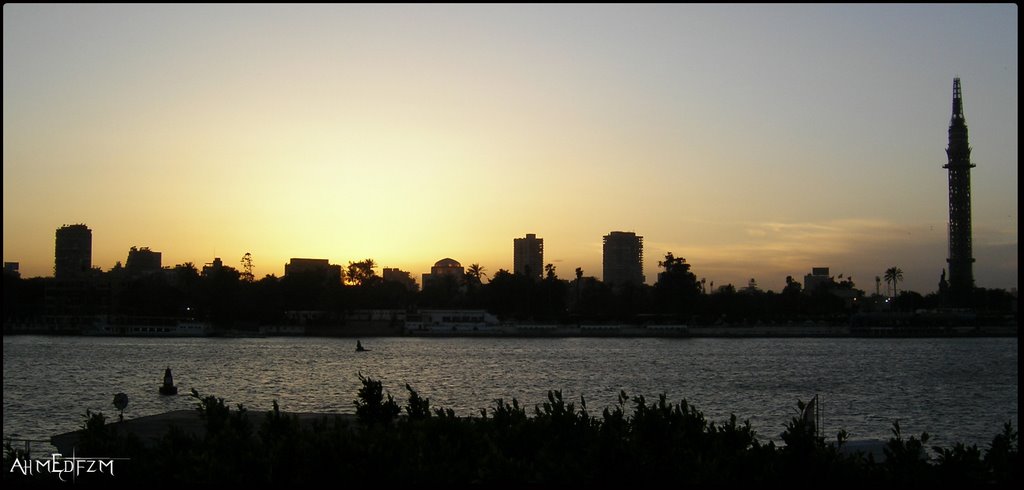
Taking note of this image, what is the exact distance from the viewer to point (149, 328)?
6752 inches

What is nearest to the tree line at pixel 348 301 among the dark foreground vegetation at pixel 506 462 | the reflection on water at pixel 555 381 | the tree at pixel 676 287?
the tree at pixel 676 287

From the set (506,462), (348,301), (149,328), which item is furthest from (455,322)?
(506,462)

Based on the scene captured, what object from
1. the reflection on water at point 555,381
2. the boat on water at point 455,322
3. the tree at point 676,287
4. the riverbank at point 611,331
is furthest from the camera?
the tree at point 676,287

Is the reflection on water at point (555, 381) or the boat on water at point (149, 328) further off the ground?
the boat on water at point (149, 328)

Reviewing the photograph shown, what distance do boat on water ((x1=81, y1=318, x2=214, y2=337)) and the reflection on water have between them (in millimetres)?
43607

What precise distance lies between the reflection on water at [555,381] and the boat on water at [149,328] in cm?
4361

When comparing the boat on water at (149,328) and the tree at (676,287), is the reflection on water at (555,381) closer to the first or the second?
the boat on water at (149,328)

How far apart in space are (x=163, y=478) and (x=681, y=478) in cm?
746

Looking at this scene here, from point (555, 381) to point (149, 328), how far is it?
121896 mm

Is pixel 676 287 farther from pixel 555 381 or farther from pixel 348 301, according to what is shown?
pixel 555 381

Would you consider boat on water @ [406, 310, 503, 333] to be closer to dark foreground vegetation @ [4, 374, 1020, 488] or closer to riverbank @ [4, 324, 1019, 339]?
riverbank @ [4, 324, 1019, 339]

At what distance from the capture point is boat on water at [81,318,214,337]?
6531 inches

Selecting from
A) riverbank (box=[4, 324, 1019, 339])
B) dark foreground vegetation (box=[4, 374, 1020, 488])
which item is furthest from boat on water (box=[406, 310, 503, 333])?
dark foreground vegetation (box=[4, 374, 1020, 488])

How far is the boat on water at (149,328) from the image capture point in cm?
16588
